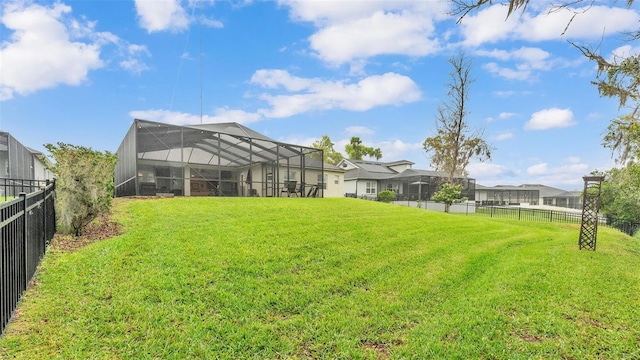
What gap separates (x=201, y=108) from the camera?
18.2m

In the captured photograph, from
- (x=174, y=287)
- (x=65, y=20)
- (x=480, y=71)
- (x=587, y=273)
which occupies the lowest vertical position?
(x=587, y=273)

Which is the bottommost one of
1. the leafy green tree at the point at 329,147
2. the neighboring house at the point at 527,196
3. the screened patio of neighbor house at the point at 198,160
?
the neighboring house at the point at 527,196

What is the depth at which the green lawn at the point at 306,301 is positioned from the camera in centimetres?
286

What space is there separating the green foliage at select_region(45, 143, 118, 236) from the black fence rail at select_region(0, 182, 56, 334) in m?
0.67

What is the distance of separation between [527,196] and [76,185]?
182 ft

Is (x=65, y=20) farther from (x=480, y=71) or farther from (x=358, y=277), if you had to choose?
(x=480, y=71)

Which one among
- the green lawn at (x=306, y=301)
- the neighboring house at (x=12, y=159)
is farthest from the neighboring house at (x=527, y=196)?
the neighboring house at (x=12, y=159)

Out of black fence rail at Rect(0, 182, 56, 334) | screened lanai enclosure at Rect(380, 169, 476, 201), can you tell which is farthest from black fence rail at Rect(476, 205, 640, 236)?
black fence rail at Rect(0, 182, 56, 334)

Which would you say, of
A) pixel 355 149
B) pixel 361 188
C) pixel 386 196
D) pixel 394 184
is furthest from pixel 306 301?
pixel 355 149

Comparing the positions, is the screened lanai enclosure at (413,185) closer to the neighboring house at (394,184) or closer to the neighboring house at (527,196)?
the neighboring house at (394,184)

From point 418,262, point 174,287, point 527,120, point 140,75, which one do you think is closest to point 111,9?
point 140,75

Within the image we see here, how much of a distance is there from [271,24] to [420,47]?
5.62 metres

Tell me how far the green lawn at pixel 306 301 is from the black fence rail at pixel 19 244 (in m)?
0.18

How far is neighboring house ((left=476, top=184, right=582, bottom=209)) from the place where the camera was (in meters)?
41.8
